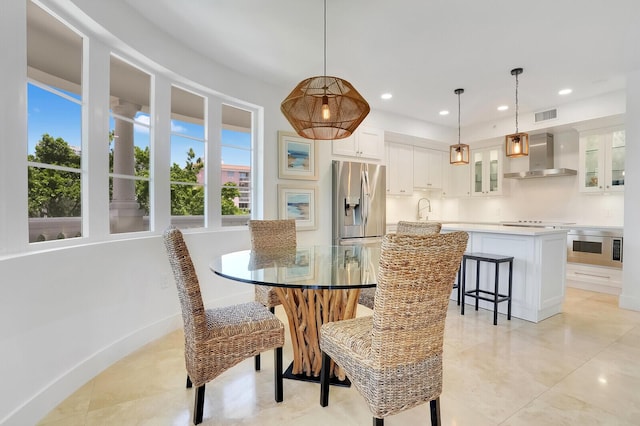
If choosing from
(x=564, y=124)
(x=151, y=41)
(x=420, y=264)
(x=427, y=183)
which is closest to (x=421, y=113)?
(x=427, y=183)

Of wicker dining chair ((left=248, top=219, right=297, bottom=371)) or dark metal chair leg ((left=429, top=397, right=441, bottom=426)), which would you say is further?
wicker dining chair ((left=248, top=219, right=297, bottom=371))

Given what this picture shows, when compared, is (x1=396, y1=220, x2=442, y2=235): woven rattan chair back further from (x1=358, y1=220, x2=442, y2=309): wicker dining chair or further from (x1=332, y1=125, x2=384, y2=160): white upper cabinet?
(x1=332, y1=125, x2=384, y2=160): white upper cabinet

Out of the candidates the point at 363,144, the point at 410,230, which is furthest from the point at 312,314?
the point at 363,144

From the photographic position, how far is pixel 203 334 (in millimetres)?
1547

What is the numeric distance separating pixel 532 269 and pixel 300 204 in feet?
8.69

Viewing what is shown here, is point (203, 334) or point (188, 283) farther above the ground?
point (188, 283)

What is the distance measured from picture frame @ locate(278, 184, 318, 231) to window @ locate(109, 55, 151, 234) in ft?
5.16

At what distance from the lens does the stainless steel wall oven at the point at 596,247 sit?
4059 mm

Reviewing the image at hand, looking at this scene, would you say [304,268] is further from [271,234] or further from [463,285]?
[463,285]

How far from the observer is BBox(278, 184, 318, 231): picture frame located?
3936 millimetres

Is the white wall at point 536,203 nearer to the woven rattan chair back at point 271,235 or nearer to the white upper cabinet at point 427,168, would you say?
the white upper cabinet at point 427,168

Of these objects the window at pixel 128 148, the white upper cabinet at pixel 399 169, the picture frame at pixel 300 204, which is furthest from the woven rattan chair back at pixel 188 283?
the white upper cabinet at pixel 399 169

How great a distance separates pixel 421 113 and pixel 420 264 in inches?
175

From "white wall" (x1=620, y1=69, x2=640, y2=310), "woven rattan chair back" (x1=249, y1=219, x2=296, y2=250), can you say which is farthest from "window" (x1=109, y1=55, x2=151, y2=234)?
"white wall" (x1=620, y1=69, x2=640, y2=310)
